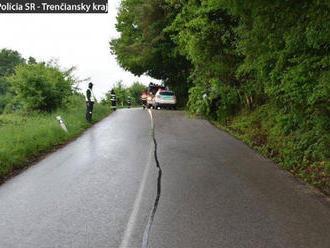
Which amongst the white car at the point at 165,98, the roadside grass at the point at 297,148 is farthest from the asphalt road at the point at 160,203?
the white car at the point at 165,98

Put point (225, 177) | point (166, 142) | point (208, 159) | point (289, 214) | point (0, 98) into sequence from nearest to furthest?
1. point (289, 214)
2. point (225, 177)
3. point (208, 159)
4. point (166, 142)
5. point (0, 98)

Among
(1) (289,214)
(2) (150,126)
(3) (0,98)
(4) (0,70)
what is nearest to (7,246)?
(1) (289,214)

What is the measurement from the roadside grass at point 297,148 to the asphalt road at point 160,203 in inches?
16.8

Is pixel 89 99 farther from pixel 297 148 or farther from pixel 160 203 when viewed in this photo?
pixel 160 203

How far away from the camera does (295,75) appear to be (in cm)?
828

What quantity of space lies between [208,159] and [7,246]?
239 inches

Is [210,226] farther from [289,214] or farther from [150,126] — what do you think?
[150,126]

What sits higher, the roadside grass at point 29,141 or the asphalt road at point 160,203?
the roadside grass at point 29,141

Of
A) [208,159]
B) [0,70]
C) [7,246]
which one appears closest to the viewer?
[7,246]

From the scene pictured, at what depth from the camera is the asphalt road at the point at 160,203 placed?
15.5 feet

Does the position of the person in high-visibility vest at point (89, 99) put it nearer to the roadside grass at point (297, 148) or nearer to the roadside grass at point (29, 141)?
the roadside grass at point (29, 141)

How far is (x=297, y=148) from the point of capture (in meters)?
9.25

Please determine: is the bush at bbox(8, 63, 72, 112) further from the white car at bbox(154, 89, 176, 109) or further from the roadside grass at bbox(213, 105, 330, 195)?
the white car at bbox(154, 89, 176, 109)

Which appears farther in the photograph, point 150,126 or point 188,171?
point 150,126
